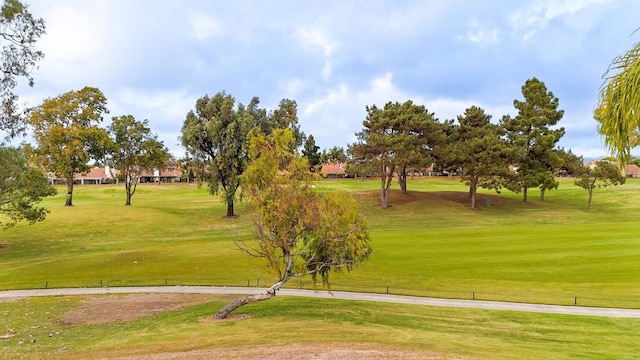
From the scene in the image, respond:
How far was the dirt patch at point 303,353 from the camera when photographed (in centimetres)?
1294

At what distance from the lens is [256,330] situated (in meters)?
18.4

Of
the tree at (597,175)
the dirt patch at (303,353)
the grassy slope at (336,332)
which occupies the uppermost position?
the tree at (597,175)

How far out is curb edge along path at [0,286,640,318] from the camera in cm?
2230

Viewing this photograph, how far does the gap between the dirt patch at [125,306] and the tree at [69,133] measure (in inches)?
1696

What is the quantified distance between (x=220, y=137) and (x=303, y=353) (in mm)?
45836

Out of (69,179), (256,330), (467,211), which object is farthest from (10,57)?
(467,211)

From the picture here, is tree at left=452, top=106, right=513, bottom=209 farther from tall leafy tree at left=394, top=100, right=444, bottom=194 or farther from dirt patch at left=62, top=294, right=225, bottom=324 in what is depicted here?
dirt patch at left=62, top=294, right=225, bottom=324

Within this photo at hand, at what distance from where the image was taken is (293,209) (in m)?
19.6

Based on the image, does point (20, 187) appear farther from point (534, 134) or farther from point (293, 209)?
point (534, 134)

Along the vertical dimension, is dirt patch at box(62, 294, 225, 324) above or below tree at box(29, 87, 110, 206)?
below

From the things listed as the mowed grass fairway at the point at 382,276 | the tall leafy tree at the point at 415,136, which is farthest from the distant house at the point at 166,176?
the tall leafy tree at the point at 415,136

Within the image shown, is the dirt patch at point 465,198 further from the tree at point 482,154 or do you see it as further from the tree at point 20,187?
the tree at point 20,187

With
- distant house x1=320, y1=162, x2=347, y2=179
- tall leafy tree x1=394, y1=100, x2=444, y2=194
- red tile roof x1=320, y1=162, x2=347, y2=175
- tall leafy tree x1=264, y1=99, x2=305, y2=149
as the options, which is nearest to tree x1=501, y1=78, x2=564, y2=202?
tall leafy tree x1=394, y1=100, x2=444, y2=194

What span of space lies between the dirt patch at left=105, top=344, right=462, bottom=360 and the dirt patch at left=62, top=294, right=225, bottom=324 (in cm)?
932
